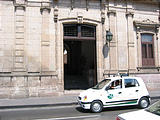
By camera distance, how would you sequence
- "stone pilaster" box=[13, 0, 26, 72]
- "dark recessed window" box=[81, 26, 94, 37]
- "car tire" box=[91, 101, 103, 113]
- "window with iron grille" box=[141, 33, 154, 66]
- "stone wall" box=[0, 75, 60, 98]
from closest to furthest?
"car tire" box=[91, 101, 103, 113]
"stone wall" box=[0, 75, 60, 98]
"stone pilaster" box=[13, 0, 26, 72]
"dark recessed window" box=[81, 26, 94, 37]
"window with iron grille" box=[141, 33, 154, 66]

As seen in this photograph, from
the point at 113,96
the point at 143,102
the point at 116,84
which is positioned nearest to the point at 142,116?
the point at 113,96

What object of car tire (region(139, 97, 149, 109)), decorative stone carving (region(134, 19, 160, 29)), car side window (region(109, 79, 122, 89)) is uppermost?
decorative stone carving (region(134, 19, 160, 29))

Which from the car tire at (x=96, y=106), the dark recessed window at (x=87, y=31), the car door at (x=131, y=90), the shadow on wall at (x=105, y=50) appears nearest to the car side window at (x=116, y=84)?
the car door at (x=131, y=90)

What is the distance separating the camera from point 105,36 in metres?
15.8

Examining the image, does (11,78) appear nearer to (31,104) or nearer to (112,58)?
(31,104)

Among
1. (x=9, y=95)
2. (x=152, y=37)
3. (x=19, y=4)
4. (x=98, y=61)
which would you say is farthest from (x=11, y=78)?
(x=152, y=37)

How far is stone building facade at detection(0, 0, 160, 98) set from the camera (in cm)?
1360

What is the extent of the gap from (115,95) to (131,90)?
3.47 feet

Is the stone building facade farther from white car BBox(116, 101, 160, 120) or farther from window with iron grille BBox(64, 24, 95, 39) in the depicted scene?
white car BBox(116, 101, 160, 120)

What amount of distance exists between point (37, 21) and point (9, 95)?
6195 mm

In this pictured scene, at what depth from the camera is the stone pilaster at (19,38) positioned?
1353 centimetres

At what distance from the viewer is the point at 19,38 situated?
13.8 m

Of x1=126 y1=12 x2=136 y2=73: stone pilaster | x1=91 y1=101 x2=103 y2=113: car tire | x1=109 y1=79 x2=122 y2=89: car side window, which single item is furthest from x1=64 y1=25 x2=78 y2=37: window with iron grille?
x1=91 y1=101 x2=103 y2=113: car tire

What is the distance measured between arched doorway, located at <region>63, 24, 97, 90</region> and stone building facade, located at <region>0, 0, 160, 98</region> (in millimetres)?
93
